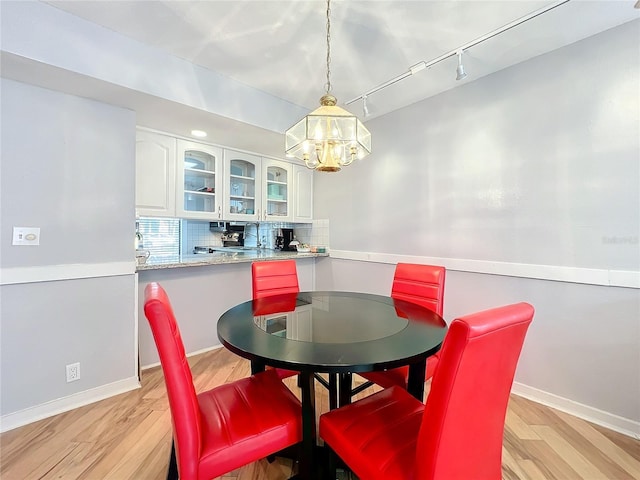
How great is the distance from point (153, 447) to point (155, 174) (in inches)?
86.5

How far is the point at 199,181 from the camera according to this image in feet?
10.1

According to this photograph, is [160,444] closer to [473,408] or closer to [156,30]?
[473,408]

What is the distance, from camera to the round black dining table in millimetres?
1010

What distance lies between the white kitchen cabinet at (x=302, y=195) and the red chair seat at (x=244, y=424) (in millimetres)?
2785

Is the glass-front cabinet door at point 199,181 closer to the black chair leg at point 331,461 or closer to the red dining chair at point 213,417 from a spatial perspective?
the red dining chair at point 213,417

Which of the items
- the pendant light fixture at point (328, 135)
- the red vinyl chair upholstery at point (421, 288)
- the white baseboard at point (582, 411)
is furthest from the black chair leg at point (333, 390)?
the white baseboard at point (582, 411)

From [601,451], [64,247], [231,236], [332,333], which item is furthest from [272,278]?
[601,451]

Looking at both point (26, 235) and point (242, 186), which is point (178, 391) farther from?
point (242, 186)

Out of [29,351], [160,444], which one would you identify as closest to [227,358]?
[160,444]

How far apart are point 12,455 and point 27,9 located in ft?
8.11

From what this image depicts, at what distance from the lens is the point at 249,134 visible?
286 cm

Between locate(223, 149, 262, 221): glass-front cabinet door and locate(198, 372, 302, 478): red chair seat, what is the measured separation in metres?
2.26

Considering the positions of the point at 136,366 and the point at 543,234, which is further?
the point at 136,366

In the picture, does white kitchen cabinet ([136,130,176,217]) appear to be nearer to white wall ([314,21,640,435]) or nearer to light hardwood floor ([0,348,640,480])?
light hardwood floor ([0,348,640,480])
